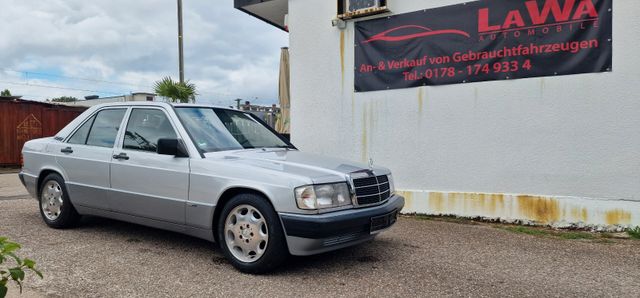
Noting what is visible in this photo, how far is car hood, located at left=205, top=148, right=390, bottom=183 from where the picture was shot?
387 cm

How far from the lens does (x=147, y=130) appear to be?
4816 millimetres

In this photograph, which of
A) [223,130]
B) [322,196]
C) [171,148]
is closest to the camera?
[322,196]

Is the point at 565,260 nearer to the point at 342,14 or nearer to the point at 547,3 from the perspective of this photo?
the point at 547,3

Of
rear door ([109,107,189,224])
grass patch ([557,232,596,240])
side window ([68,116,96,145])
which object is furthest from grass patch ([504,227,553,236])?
side window ([68,116,96,145])

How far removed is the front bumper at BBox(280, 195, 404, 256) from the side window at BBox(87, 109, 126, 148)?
252 cm

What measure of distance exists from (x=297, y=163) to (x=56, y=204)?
3207 mm

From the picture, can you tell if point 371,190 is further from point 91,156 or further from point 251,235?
point 91,156

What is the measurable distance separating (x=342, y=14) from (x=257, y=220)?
4476mm

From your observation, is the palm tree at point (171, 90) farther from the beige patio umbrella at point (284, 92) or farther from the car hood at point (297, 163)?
the car hood at point (297, 163)

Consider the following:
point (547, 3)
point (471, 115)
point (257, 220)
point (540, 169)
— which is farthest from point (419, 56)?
point (257, 220)

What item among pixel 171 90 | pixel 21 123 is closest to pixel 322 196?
pixel 171 90

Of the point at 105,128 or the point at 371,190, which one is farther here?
the point at 105,128

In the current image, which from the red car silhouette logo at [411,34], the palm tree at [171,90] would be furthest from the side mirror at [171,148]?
the palm tree at [171,90]

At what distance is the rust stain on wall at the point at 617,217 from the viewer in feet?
18.1
